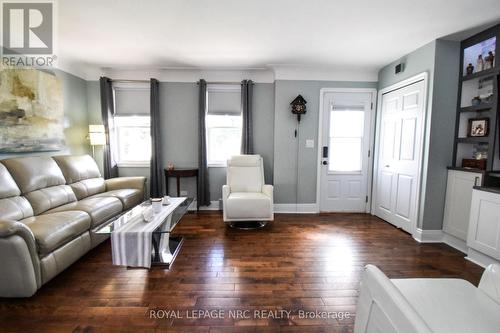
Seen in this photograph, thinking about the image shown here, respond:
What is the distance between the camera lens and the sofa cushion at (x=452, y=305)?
964 millimetres

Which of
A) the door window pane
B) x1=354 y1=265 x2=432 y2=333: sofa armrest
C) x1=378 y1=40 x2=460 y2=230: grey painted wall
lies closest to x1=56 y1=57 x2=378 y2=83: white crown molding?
the door window pane

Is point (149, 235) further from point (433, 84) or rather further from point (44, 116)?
point (433, 84)

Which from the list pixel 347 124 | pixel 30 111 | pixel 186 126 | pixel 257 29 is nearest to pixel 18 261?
pixel 30 111

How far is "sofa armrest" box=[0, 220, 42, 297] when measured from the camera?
1.62 m

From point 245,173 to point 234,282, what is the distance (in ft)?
6.28

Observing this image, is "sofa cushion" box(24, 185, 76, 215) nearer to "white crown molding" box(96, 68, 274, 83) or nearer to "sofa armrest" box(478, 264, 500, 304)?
"white crown molding" box(96, 68, 274, 83)

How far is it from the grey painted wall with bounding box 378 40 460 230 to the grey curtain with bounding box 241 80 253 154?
2379 mm

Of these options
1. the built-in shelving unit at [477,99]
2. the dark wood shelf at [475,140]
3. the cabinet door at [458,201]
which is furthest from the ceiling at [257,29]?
the cabinet door at [458,201]

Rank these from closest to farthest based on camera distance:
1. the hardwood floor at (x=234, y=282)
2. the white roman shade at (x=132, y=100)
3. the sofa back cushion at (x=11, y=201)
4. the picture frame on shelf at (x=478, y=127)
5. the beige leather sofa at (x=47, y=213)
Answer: the hardwood floor at (x=234, y=282) < the beige leather sofa at (x=47, y=213) < the sofa back cushion at (x=11, y=201) < the picture frame on shelf at (x=478, y=127) < the white roman shade at (x=132, y=100)

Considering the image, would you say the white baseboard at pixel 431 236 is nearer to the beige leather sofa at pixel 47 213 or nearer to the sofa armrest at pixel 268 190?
the sofa armrest at pixel 268 190

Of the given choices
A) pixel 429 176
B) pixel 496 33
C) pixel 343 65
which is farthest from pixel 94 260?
pixel 496 33

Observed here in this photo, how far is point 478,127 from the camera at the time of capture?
8.40ft

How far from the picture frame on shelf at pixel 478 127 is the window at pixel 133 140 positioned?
15.1 ft

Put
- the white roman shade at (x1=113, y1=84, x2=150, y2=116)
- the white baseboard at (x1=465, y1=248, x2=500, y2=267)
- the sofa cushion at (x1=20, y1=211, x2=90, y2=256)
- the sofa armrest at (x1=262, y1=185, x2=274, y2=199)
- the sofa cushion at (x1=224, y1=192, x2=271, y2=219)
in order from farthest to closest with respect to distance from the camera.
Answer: the white roman shade at (x1=113, y1=84, x2=150, y2=116)
the sofa armrest at (x1=262, y1=185, x2=274, y2=199)
the sofa cushion at (x1=224, y1=192, x2=271, y2=219)
the white baseboard at (x1=465, y1=248, x2=500, y2=267)
the sofa cushion at (x1=20, y1=211, x2=90, y2=256)
